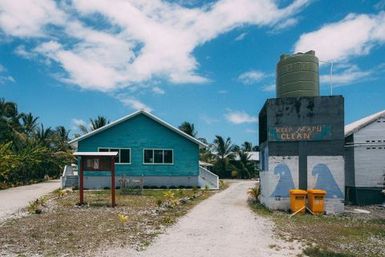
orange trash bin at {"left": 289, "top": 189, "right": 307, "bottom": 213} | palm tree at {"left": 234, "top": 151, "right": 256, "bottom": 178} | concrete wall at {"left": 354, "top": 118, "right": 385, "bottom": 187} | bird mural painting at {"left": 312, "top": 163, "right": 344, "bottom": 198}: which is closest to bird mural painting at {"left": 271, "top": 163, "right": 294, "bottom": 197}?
orange trash bin at {"left": 289, "top": 189, "right": 307, "bottom": 213}

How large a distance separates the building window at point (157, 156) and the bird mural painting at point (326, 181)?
49.9 feet

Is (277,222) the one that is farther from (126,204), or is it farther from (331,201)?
(126,204)

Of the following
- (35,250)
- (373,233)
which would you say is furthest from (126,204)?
(373,233)

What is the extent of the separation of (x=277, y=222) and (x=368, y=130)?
8362 millimetres

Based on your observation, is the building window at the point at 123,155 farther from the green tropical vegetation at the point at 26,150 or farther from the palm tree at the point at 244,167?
the palm tree at the point at 244,167

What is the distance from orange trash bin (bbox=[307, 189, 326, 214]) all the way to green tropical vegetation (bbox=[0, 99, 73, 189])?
74.4ft

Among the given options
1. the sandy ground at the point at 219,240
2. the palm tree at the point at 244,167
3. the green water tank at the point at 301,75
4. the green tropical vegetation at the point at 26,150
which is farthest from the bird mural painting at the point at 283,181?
the palm tree at the point at 244,167

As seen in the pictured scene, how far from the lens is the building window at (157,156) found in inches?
1153

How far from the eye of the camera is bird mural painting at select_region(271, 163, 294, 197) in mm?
15852

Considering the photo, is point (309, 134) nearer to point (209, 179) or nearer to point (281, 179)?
point (281, 179)

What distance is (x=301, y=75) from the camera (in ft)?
53.6

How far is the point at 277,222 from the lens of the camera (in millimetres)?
12852

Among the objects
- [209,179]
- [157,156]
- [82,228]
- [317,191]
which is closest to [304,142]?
[317,191]

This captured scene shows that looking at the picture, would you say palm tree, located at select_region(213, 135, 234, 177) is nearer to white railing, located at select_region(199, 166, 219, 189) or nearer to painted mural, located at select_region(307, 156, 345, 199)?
white railing, located at select_region(199, 166, 219, 189)
